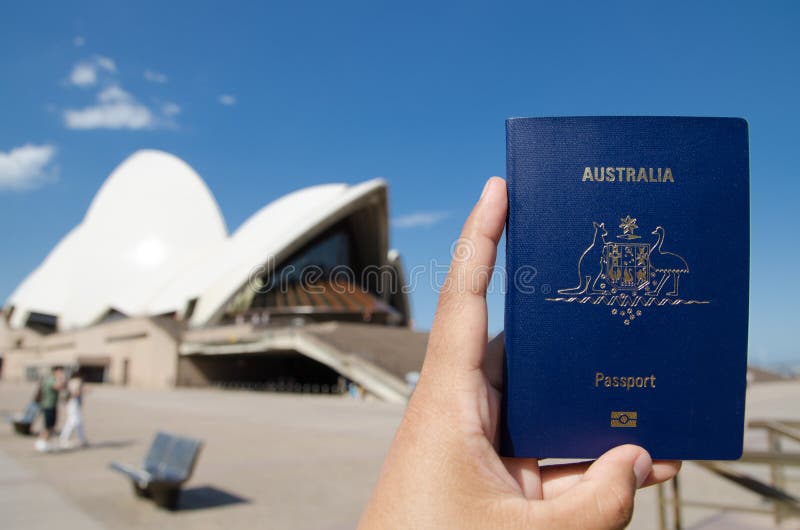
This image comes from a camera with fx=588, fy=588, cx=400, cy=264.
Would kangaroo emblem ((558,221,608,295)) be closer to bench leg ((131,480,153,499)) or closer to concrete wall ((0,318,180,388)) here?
bench leg ((131,480,153,499))

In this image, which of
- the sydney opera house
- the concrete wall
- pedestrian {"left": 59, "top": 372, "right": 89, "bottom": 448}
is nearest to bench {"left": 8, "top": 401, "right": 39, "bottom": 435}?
pedestrian {"left": 59, "top": 372, "right": 89, "bottom": 448}

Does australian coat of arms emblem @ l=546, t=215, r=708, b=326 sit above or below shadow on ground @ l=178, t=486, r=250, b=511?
above

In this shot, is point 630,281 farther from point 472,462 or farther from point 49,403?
point 49,403

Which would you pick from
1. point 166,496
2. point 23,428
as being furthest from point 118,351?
point 166,496

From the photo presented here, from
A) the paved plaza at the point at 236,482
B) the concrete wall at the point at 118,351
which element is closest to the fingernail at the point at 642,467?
the paved plaza at the point at 236,482

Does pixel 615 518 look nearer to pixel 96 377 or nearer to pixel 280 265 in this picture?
pixel 280 265
